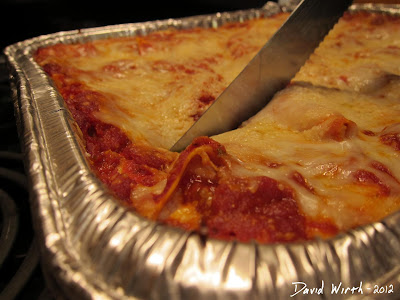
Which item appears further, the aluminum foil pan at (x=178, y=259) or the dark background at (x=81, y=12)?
the dark background at (x=81, y=12)

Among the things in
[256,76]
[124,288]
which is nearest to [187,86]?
[256,76]

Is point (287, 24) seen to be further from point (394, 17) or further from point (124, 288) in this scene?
point (394, 17)

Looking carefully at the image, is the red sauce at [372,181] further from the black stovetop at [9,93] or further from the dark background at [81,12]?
the dark background at [81,12]

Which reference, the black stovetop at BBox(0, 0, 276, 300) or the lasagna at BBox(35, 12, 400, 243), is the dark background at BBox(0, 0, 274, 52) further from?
the lasagna at BBox(35, 12, 400, 243)

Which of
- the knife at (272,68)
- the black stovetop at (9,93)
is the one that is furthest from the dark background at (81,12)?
the knife at (272,68)

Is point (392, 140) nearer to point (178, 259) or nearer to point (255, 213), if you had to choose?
point (255, 213)

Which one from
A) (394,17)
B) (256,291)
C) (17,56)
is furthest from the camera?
(394,17)
